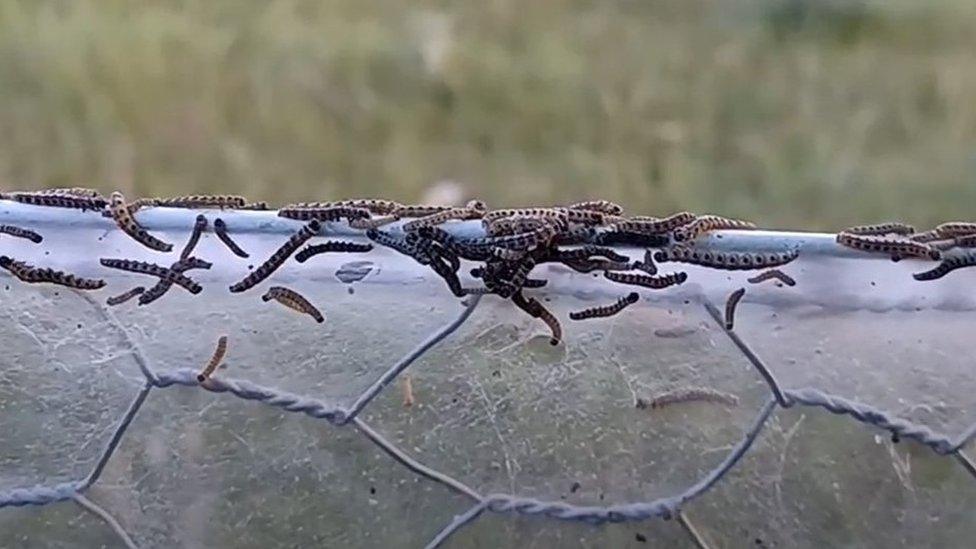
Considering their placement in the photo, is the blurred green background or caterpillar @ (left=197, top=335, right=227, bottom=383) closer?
caterpillar @ (left=197, top=335, right=227, bottom=383)

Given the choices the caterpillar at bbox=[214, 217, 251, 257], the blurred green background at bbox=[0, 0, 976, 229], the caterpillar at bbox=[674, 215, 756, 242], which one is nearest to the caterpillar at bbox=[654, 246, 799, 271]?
the caterpillar at bbox=[674, 215, 756, 242]

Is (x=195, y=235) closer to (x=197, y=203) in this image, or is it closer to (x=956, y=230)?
(x=197, y=203)

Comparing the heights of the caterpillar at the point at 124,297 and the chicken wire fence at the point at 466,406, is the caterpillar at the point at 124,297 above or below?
above

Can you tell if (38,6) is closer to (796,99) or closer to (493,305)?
(796,99)

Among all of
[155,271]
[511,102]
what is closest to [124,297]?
[155,271]

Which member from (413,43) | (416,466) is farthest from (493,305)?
(413,43)

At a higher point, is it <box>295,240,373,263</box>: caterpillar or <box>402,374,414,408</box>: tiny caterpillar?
<box>295,240,373,263</box>: caterpillar

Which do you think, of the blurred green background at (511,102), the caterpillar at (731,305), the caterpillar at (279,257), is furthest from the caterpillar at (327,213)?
the blurred green background at (511,102)

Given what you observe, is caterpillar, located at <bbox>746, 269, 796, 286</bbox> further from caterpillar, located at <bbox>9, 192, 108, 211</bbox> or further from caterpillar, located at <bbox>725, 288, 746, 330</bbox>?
caterpillar, located at <bbox>9, 192, 108, 211</bbox>

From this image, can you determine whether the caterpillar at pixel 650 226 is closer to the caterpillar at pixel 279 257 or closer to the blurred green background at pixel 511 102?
the caterpillar at pixel 279 257
